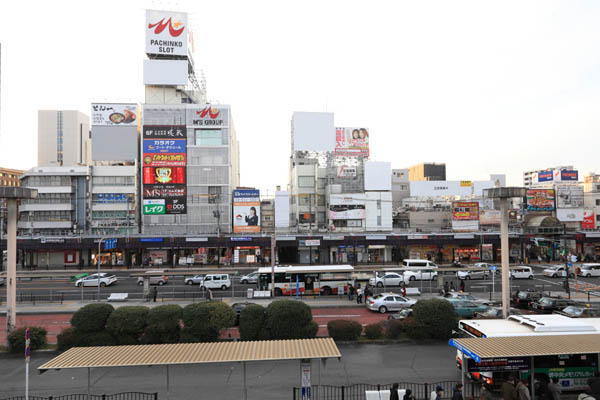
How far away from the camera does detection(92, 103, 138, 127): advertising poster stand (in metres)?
70.8

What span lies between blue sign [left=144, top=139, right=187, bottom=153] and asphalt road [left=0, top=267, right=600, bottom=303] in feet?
92.0

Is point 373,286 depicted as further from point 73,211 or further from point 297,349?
point 73,211

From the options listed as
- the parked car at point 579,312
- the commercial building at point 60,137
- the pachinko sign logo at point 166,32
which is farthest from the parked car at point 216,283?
the commercial building at point 60,137

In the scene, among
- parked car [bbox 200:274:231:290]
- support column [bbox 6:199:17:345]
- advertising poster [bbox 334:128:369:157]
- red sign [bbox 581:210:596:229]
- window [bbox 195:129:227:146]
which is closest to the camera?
support column [bbox 6:199:17:345]

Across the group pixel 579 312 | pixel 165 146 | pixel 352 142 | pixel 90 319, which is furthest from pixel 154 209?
pixel 579 312

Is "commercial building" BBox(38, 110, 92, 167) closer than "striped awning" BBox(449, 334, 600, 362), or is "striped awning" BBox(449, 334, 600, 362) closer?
"striped awning" BBox(449, 334, 600, 362)

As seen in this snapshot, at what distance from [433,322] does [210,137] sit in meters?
58.4

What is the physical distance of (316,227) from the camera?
2980 inches

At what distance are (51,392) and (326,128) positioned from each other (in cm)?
6982

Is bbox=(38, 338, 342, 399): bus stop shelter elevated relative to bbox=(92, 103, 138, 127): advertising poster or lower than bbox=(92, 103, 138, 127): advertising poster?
lower

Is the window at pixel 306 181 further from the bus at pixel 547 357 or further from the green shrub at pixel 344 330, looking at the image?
the bus at pixel 547 357

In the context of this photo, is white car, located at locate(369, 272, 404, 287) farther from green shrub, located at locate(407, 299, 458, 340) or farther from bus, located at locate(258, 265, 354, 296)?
green shrub, located at locate(407, 299, 458, 340)

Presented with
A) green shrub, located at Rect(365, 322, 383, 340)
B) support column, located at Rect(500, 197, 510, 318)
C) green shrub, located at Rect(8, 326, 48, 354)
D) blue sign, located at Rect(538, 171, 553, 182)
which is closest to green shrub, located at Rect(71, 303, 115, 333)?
green shrub, located at Rect(8, 326, 48, 354)

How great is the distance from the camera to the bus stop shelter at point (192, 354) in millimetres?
11242
